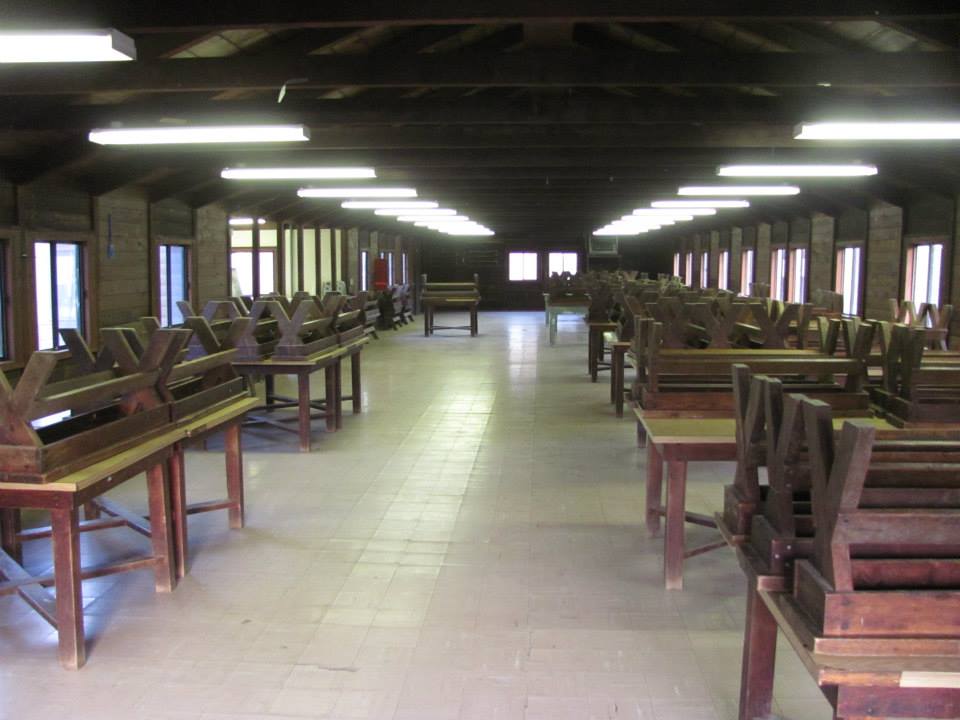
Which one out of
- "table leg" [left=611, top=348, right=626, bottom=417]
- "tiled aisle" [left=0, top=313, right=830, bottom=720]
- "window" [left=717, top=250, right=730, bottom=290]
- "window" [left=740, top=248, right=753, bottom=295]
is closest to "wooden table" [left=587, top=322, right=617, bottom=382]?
"table leg" [left=611, top=348, right=626, bottom=417]

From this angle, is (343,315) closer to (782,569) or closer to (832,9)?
(832,9)

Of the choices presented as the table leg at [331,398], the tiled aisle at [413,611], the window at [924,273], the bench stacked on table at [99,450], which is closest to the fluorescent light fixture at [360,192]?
the table leg at [331,398]

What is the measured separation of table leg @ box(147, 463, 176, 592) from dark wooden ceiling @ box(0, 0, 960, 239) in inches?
76.9

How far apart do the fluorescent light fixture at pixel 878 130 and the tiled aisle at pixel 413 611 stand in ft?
7.89

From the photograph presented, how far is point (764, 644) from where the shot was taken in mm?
2789

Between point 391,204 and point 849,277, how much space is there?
698 cm

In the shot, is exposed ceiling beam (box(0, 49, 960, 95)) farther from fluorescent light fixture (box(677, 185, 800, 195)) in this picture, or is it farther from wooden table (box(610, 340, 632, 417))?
fluorescent light fixture (box(677, 185, 800, 195))

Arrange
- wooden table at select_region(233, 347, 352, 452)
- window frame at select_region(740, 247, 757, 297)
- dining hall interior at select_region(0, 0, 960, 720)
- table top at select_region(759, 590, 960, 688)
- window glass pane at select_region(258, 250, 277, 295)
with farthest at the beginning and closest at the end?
window frame at select_region(740, 247, 757, 297)
window glass pane at select_region(258, 250, 277, 295)
wooden table at select_region(233, 347, 352, 452)
dining hall interior at select_region(0, 0, 960, 720)
table top at select_region(759, 590, 960, 688)

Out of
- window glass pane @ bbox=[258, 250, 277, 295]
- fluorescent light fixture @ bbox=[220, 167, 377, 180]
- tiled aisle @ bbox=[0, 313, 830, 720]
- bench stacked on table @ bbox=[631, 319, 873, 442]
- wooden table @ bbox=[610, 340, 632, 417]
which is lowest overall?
tiled aisle @ bbox=[0, 313, 830, 720]

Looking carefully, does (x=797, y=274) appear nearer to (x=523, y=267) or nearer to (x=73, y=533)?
(x=523, y=267)

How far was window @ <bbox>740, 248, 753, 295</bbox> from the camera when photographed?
1961cm

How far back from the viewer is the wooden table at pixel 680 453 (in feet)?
13.4

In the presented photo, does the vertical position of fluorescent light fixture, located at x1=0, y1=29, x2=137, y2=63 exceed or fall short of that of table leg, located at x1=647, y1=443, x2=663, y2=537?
it exceeds it

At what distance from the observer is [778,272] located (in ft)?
57.9
